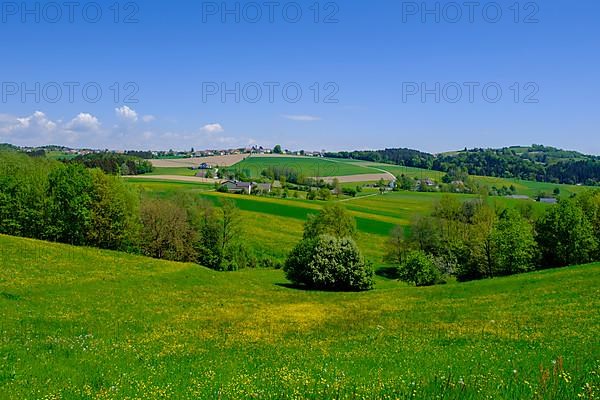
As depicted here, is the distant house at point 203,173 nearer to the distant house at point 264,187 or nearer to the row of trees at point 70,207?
the distant house at point 264,187

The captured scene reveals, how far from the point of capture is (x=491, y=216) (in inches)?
3334

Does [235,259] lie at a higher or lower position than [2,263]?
lower

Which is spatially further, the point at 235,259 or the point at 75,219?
the point at 235,259

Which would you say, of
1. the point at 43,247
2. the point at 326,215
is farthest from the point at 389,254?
the point at 43,247

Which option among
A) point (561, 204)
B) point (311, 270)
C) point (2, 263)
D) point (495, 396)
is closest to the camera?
point (495, 396)

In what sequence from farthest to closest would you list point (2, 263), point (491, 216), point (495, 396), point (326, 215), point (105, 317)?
1. point (491, 216)
2. point (326, 215)
3. point (2, 263)
4. point (105, 317)
5. point (495, 396)

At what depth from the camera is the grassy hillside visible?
8727 mm

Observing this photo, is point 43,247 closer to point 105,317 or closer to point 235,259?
point 105,317

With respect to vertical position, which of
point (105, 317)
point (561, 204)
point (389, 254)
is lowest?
point (389, 254)

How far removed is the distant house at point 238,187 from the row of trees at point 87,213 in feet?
268

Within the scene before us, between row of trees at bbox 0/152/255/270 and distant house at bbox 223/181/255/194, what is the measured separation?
8178 cm

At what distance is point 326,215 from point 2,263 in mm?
47458

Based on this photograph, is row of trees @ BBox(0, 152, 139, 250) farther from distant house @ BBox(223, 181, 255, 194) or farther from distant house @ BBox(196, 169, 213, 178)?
distant house @ BBox(196, 169, 213, 178)

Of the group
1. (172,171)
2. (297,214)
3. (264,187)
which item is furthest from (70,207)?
(172,171)
